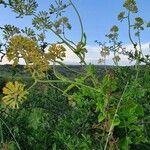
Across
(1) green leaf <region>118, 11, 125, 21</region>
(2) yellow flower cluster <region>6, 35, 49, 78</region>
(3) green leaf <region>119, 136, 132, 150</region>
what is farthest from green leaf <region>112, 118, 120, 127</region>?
(1) green leaf <region>118, 11, 125, 21</region>

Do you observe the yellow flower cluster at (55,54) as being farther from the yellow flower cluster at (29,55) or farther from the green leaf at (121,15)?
the green leaf at (121,15)

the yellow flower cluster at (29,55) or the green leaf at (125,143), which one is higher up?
the yellow flower cluster at (29,55)

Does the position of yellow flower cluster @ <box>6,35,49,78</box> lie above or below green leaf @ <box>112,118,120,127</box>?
above

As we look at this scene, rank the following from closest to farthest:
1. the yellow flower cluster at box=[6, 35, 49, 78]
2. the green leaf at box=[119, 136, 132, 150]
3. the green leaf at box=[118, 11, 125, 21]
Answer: the yellow flower cluster at box=[6, 35, 49, 78] < the green leaf at box=[119, 136, 132, 150] < the green leaf at box=[118, 11, 125, 21]

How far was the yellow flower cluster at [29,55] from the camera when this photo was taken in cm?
441

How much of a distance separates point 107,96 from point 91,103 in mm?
758

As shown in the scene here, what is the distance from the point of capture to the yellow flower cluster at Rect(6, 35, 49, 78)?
441cm

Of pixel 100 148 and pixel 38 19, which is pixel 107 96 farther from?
pixel 38 19

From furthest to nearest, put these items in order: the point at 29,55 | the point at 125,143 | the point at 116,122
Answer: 1. the point at 125,143
2. the point at 116,122
3. the point at 29,55

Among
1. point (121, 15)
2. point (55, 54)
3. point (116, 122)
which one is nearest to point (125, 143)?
point (116, 122)

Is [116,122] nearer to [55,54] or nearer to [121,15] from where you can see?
[55,54]

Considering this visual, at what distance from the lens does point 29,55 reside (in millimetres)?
4402

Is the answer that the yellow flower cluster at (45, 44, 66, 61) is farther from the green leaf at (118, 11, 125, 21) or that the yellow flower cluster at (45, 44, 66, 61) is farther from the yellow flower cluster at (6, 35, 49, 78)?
the green leaf at (118, 11, 125, 21)

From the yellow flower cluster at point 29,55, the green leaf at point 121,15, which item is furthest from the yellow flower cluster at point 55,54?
the green leaf at point 121,15
